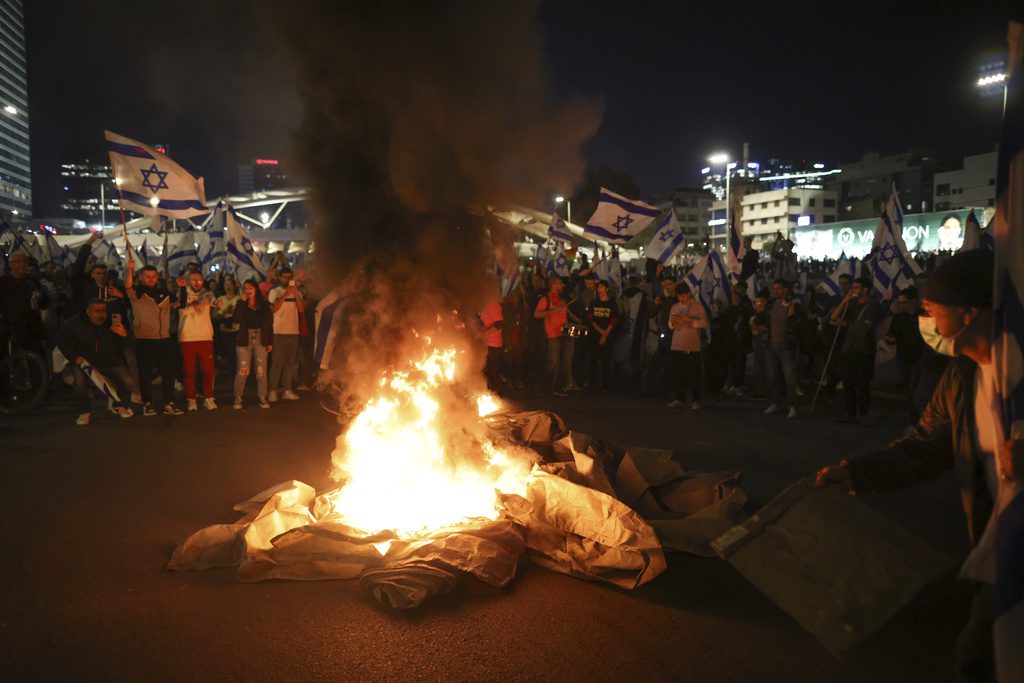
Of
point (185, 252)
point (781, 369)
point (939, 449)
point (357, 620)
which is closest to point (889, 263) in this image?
point (781, 369)

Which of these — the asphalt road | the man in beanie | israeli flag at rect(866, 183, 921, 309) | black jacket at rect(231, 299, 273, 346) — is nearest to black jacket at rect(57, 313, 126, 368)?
black jacket at rect(231, 299, 273, 346)

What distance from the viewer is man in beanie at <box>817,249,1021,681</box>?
227cm

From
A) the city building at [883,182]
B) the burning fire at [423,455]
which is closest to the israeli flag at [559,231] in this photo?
the burning fire at [423,455]

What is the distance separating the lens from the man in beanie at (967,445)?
2.27m

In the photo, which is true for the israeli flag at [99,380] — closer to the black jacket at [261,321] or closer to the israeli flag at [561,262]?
the black jacket at [261,321]

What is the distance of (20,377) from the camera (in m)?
10.1

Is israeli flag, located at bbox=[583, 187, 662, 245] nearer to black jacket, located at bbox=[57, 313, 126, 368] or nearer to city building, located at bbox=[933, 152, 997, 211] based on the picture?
black jacket, located at bbox=[57, 313, 126, 368]

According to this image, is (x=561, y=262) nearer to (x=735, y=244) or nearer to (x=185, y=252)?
(x=735, y=244)

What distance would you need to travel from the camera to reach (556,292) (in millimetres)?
12000

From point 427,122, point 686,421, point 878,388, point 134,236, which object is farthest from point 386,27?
point 134,236

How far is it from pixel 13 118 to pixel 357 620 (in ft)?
576

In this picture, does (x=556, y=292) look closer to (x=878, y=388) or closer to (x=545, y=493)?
(x=878, y=388)

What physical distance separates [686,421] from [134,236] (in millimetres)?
43476

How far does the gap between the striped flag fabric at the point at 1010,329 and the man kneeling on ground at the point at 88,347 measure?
9774 millimetres
